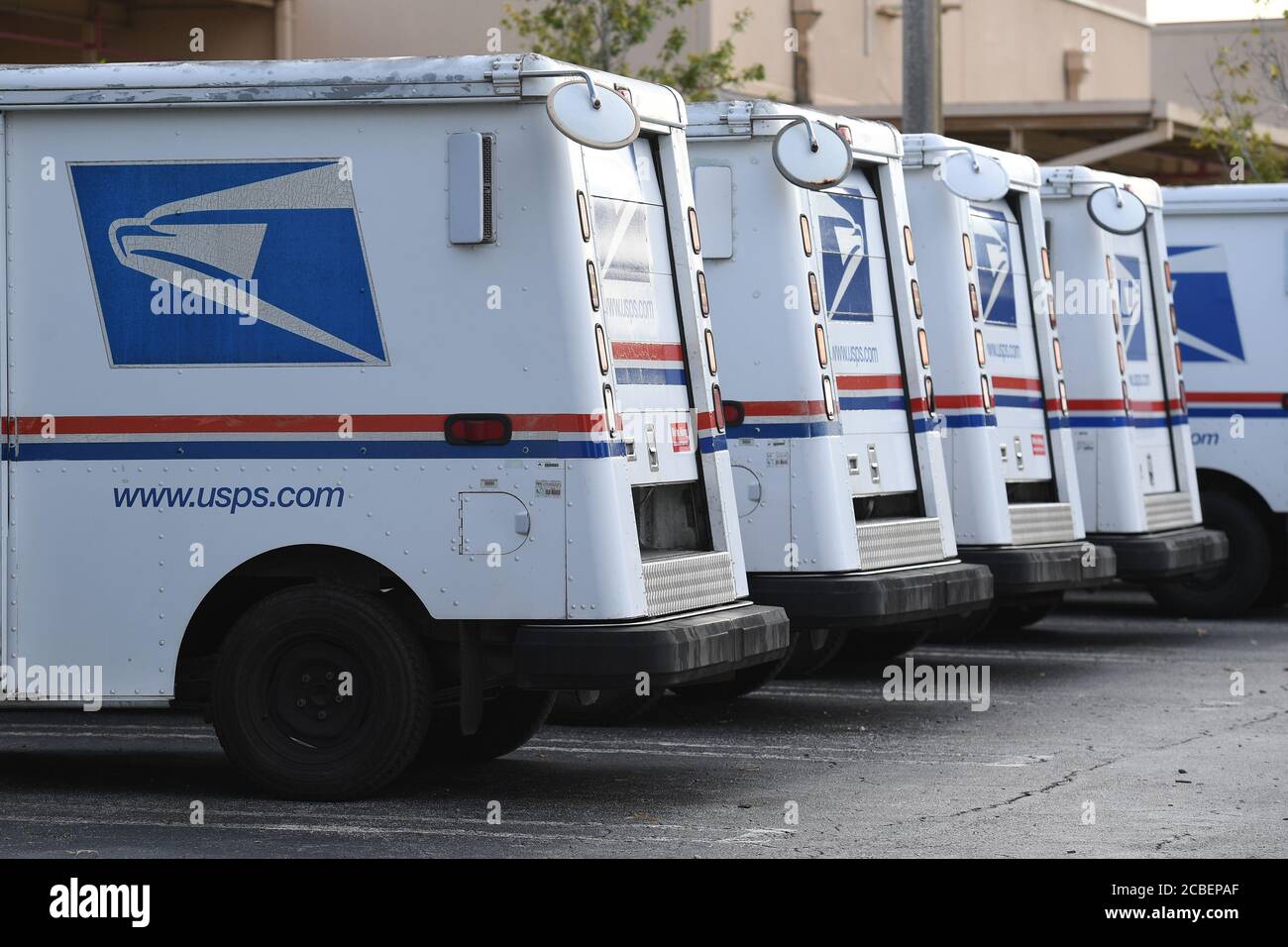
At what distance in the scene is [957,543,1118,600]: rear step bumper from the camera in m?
12.8

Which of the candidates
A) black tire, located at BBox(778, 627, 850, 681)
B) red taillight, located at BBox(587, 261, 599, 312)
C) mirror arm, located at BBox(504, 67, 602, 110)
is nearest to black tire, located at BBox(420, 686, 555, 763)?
red taillight, located at BBox(587, 261, 599, 312)

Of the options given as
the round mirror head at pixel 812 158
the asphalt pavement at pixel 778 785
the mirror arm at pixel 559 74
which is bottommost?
the asphalt pavement at pixel 778 785

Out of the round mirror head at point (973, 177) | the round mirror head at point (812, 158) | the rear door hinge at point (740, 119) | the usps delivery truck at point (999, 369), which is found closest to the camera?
the round mirror head at point (812, 158)

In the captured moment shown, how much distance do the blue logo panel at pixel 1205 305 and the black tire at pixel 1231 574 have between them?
1.09 metres

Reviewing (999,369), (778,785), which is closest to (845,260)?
(999,369)

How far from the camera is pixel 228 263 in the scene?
8852mm

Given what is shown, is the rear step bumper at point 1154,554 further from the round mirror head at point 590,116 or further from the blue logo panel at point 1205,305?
the round mirror head at point 590,116

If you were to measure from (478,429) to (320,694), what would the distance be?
122 cm

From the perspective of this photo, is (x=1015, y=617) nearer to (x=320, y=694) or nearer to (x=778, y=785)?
(x=778, y=785)

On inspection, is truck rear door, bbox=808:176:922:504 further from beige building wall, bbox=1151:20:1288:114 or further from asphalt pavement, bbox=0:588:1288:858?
beige building wall, bbox=1151:20:1288:114

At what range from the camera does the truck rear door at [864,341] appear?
11.5m

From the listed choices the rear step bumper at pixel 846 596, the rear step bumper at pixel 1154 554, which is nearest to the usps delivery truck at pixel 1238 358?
the rear step bumper at pixel 1154 554

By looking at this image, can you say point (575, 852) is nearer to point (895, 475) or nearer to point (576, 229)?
point (576, 229)
